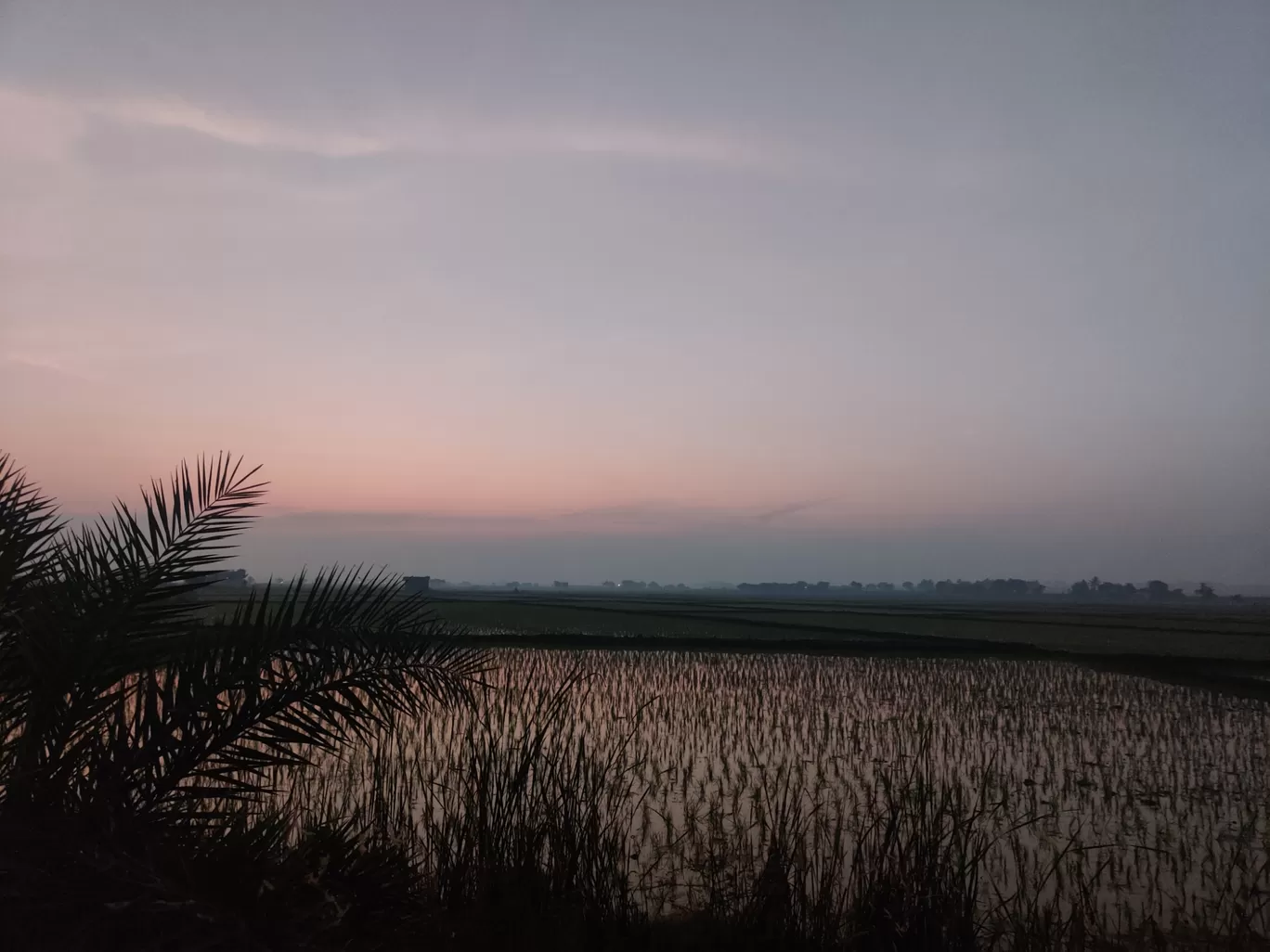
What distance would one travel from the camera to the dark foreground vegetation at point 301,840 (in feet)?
10.3

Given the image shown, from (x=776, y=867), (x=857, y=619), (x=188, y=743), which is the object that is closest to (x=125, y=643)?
(x=188, y=743)

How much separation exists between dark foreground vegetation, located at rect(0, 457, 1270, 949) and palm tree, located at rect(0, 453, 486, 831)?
0.05 ft

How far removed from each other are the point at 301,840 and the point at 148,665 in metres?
1.17

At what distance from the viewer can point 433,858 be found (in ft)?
21.5

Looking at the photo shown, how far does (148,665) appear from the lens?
4016 millimetres

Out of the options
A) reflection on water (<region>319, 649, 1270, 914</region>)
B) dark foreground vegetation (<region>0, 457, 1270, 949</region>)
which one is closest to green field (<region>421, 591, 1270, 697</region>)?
reflection on water (<region>319, 649, 1270, 914</region>)

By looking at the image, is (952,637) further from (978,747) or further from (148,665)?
(148,665)

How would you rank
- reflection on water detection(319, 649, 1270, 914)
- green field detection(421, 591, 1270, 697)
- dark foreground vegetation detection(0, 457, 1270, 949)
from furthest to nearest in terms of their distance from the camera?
green field detection(421, 591, 1270, 697) → reflection on water detection(319, 649, 1270, 914) → dark foreground vegetation detection(0, 457, 1270, 949)

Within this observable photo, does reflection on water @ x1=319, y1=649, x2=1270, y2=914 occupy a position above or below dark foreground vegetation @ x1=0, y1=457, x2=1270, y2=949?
below

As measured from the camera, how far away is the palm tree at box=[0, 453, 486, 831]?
3604mm

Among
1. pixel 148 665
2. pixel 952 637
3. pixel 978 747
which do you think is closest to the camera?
pixel 148 665

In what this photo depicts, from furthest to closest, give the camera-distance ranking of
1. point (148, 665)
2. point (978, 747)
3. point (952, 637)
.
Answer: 1. point (952, 637)
2. point (978, 747)
3. point (148, 665)

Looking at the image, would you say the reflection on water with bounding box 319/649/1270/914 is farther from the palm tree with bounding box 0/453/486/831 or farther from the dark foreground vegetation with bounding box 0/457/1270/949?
the palm tree with bounding box 0/453/486/831

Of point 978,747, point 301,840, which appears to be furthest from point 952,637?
point 301,840
